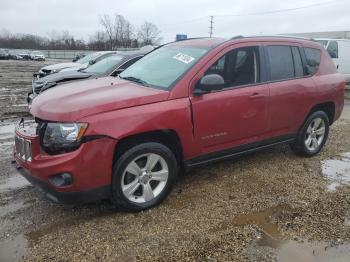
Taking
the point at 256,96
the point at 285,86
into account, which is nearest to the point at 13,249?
the point at 256,96

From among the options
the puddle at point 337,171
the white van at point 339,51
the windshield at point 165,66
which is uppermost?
the white van at point 339,51

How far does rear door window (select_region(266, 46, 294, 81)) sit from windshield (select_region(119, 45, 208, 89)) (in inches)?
43.7

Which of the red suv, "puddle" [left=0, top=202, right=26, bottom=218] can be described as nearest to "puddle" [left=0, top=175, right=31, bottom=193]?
"puddle" [left=0, top=202, right=26, bottom=218]

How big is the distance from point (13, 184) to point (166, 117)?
2.36 m

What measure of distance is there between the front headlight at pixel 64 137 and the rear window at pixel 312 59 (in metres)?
3.75

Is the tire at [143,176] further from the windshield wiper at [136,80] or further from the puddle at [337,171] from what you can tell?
the puddle at [337,171]

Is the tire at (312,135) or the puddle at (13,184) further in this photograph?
the tire at (312,135)

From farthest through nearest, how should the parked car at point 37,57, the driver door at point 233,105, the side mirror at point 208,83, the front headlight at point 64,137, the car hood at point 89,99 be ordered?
1. the parked car at point 37,57
2. the driver door at point 233,105
3. the side mirror at point 208,83
4. the car hood at point 89,99
5. the front headlight at point 64,137

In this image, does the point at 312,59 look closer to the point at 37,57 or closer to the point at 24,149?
the point at 24,149

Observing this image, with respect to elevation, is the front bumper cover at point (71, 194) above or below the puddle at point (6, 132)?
above

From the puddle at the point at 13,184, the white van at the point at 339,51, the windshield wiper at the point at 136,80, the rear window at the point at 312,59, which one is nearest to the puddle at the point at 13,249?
the puddle at the point at 13,184

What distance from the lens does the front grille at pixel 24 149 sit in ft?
12.8

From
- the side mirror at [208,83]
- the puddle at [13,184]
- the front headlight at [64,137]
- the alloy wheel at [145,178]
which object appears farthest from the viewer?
the puddle at [13,184]

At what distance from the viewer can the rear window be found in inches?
235
